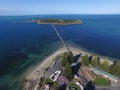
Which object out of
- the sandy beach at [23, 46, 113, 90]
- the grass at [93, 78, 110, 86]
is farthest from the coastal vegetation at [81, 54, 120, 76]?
the sandy beach at [23, 46, 113, 90]

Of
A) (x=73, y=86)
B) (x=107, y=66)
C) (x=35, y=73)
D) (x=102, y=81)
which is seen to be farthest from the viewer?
(x=35, y=73)

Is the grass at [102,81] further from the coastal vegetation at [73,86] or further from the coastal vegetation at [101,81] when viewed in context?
the coastal vegetation at [73,86]

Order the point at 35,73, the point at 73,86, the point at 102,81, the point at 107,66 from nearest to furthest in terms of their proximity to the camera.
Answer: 1. the point at 73,86
2. the point at 102,81
3. the point at 107,66
4. the point at 35,73

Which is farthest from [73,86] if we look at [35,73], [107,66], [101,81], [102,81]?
[35,73]

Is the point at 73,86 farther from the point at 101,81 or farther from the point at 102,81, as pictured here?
the point at 102,81

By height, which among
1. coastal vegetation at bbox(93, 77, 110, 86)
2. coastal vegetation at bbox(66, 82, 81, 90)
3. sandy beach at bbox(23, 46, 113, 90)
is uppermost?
coastal vegetation at bbox(66, 82, 81, 90)

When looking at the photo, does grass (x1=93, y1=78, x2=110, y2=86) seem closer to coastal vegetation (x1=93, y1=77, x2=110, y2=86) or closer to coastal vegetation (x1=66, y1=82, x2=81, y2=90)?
coastal vegetation (x1=93, y1=77, x2=110, y2=86)

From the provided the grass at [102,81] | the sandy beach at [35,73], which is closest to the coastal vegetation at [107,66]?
the grass at [102,81]

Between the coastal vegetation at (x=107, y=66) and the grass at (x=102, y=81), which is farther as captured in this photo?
the coastal vegetation at (x=107, y=66)

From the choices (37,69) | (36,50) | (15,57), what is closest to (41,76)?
(37,69)

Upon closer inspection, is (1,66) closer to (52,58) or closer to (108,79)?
(52,58)

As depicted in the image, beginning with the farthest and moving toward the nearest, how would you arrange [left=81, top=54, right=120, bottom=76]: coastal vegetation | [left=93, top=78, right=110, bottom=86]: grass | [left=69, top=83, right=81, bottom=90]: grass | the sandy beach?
1. [left=81, top=54, right=120, bottom=76]: coastal vegetation
2. the sandy beach
3. [left=93, top=78, right=110, bottom=86]: grass
4. [left=69, top=83, right=81, bottom=90]: grass
